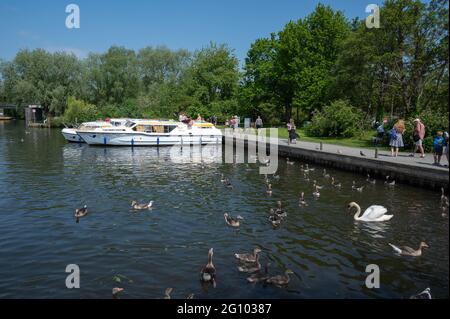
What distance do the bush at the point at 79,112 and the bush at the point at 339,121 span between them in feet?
150

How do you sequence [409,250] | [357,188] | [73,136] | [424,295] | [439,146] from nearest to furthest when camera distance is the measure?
[424,295], [409,250], [357,188], [439,146], [73,136]

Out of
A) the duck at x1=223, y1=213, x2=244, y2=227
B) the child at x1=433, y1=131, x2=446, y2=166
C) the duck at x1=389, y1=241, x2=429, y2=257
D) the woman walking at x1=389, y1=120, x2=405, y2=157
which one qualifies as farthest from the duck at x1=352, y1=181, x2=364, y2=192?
the duck at x1=389, y1=241, x2=429, y2=257

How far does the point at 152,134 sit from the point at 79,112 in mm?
36570

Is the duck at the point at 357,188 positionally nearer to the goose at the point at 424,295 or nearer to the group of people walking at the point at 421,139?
the group of people walking at the point at 421,139

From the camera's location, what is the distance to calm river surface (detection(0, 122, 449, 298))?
980cm

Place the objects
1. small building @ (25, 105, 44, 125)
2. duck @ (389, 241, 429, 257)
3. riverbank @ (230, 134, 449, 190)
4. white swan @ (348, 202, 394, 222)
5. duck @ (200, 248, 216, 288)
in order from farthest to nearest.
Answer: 1. small building @ (25, 105, 44, 125)
2. riverbank @ (230, 134, 449, 190)
3. white swan @ (348, 202, 394, 222)
4. duck @ (389, 241, 429, 257)
5. duck @ (200, 248, 216, 288)

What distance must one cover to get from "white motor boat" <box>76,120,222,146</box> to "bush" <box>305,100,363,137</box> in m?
10.8

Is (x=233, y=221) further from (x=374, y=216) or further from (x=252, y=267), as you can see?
(x=374, y=216)

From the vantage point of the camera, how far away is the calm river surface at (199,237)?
980 centimetres

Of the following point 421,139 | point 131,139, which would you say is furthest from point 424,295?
point 131,139

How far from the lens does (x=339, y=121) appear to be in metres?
37.8

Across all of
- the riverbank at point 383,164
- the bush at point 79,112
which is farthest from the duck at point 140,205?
the bush at point 79,112

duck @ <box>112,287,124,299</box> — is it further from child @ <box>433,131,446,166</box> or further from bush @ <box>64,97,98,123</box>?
bush @ <box>64,97,98,123</box>

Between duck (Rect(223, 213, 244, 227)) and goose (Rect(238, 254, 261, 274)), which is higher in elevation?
duck (Rect(223, 213, 244, 227))
